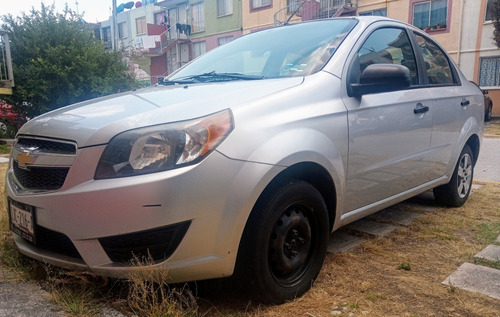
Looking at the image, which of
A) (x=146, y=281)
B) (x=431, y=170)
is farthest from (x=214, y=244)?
(x=431, y=170)

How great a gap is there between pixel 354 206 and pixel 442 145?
1352 mm

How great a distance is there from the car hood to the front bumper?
5.3 inches

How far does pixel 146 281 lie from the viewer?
1865mm

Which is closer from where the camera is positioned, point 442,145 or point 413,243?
point 413,243

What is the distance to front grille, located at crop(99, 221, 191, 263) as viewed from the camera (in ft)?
6.04

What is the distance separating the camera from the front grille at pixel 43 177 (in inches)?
76.2

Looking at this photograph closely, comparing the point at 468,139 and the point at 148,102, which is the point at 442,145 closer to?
the point at 468,139

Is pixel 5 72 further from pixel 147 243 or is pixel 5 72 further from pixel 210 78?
pixel 147 243

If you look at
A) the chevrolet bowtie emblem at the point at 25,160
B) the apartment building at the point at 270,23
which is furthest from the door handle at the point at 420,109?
the apartment building at the point at 270,23

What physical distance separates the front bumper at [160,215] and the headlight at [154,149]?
40 mm

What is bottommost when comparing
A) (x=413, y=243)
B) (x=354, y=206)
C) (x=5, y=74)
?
(x=413, y=243)

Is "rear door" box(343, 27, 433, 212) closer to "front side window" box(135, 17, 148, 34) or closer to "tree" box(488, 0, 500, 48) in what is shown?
"tree" box(488, 0, 500, 48)

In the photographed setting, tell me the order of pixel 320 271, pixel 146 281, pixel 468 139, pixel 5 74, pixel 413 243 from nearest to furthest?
pixel 146 281
pixel 320 271
pixel 413 243
pixel 468 139
pixel 5 74

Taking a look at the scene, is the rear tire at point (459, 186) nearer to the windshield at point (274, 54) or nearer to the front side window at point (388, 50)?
the front side window at point (388, 50)
